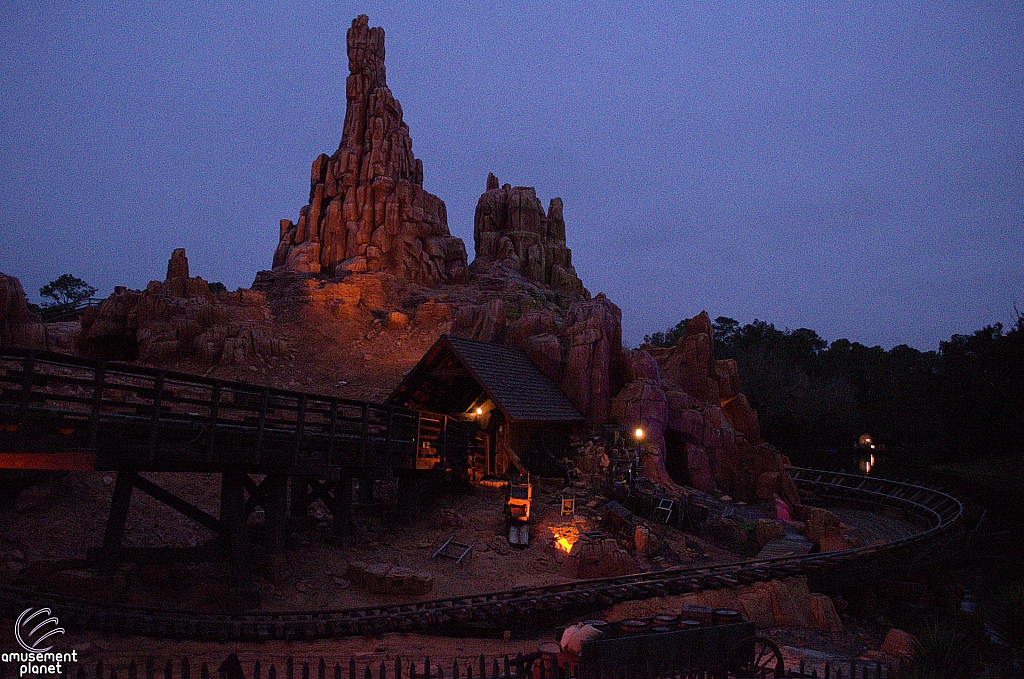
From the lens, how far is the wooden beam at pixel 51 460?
Answer: 27.3 feet

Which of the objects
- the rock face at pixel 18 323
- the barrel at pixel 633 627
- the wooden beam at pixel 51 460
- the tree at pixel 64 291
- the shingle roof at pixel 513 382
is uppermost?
the tree at pixel 64 291

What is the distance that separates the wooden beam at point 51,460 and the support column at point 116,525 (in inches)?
95.0

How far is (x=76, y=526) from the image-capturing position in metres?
13.2

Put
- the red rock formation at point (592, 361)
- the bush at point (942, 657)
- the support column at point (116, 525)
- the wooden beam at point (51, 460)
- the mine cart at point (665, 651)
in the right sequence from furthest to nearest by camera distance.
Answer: the red rock formation at point (592, 361), the support column at point (116, 525), the bush at point (942, 657), the wooden beam at point (51, 460), the mine cart at point (665, 651)

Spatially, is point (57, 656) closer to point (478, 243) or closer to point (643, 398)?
point (643, 398)

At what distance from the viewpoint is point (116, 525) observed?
11148 mm

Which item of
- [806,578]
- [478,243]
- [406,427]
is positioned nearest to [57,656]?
[406,427]

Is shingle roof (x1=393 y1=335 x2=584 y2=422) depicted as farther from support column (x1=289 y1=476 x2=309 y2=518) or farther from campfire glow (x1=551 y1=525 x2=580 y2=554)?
support column (x1=289 y1=476 x2=309 y2=518)

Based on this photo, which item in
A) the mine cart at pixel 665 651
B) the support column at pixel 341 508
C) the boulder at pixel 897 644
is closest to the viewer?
the mine cart at pixel 665 651

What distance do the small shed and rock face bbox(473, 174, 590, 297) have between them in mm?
36580

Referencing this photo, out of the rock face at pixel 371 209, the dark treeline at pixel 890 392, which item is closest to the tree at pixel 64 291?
the rock face at pixel 371 209

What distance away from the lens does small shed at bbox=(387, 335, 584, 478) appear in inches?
813

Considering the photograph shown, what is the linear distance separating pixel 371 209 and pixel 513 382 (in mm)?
32352

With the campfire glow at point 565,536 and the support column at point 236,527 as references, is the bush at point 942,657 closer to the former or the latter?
the campfire glow at point 565,536
